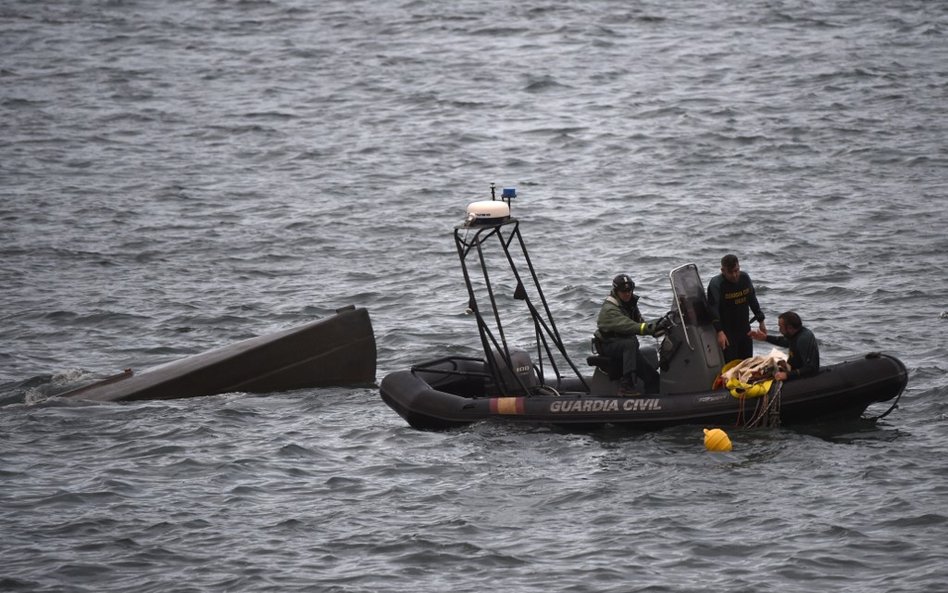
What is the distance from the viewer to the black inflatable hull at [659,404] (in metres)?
13.5

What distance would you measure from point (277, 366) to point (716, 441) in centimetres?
Answer: 587

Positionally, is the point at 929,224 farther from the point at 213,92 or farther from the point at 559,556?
the point at 213,92

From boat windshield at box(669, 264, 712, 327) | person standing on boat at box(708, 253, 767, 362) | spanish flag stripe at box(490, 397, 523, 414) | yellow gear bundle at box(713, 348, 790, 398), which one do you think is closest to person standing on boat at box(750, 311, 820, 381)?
yellow gear bundle at box(713, 348, 790, 398)

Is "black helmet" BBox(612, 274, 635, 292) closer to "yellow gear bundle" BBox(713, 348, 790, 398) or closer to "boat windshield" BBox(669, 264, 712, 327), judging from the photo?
"boat windshield" BBox(669, 264, 712, 327)

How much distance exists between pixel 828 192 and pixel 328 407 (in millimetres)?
12896

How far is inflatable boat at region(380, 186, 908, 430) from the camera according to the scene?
44.5ft

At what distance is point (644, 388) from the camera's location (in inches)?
573

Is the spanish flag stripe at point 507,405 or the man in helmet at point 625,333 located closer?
the man in helmet at point 625,333

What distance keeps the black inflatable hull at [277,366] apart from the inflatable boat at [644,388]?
5.18 feet

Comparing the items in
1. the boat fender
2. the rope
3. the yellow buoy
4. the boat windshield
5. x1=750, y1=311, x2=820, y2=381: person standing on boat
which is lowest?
the yellow buoy

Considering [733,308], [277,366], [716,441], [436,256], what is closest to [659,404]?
[716,441]

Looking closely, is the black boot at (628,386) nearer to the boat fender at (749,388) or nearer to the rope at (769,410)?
the boat fender at (749,388)

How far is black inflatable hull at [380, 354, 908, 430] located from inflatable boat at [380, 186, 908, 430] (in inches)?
0.4

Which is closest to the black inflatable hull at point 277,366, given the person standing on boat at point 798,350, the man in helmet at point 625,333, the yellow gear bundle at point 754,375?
the man in helmet at point 625,333
